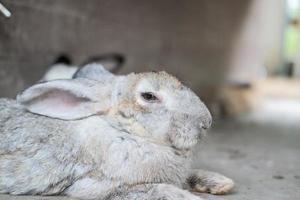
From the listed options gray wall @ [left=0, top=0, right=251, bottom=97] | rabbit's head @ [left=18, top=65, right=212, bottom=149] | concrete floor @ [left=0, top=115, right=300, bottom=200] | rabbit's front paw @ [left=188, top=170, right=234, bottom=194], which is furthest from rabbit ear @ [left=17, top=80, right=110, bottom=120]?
gray wall @ [left=0, top=0, right=251, bottom=97]

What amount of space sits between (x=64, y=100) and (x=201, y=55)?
5.82m

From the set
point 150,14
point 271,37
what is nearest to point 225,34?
point 150,14

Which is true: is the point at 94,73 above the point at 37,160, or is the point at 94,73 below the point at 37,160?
above

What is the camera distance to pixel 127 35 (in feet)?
20.7

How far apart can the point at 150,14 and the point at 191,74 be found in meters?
1.67

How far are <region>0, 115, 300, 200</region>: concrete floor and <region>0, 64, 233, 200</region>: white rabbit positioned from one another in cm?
16

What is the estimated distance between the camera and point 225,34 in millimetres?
9766

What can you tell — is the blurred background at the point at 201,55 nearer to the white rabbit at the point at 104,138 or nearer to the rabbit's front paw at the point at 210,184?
the rabbit's front paw at the point at 210,184

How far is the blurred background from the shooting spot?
4.27m

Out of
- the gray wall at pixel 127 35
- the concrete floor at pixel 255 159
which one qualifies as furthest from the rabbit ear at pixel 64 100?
the gray wall at pixel 127 35

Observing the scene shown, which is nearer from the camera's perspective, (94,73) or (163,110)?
(163,110)

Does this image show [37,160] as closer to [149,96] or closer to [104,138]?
[104,138]

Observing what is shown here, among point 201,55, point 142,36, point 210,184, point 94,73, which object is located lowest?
point 210,184

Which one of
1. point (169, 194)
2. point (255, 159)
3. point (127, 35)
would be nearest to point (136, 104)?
point (169, 194)
